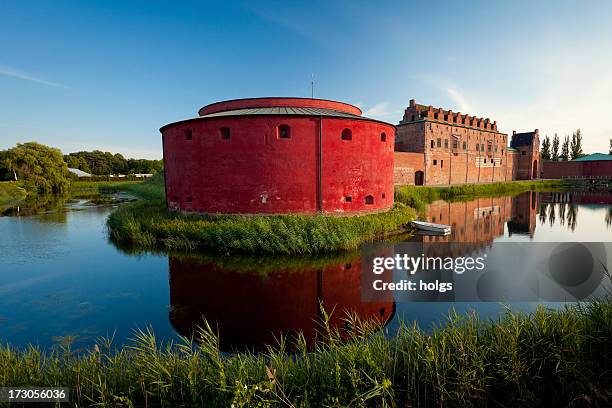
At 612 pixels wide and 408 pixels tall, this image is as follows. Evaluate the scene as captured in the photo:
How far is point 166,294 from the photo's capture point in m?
6.89

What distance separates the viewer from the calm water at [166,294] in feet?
17.7

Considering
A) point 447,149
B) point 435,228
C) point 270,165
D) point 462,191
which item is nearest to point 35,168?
point 270,165

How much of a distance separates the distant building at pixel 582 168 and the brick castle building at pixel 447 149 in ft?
38.3

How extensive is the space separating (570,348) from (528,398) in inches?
26.5

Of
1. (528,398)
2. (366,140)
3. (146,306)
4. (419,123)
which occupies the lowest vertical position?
(146,306)

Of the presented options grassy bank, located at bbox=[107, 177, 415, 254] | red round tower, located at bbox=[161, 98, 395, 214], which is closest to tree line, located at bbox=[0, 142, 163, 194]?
grassy bank, located at bbox=[107, 177, 415, 254]

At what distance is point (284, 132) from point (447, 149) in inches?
884

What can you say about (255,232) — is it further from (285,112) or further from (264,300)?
(285,112)

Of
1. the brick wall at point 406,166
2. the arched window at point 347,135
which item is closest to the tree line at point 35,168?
the arched window at point 347,135

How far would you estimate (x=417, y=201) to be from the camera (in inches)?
728

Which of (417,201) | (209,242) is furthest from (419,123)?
(209,242)

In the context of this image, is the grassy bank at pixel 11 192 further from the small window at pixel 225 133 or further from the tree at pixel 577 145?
the tree at pixel 577 145

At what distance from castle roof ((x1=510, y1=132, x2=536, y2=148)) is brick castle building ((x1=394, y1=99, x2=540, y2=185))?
16.4ft

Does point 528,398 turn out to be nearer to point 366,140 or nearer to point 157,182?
point 366,140
